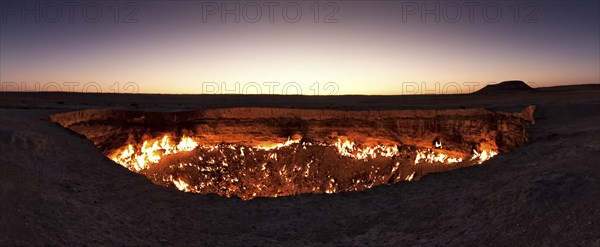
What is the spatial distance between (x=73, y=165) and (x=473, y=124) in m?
13.4

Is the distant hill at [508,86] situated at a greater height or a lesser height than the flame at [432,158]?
greater

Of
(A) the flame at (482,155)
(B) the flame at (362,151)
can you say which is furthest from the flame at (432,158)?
(B) the flame at (362,151)

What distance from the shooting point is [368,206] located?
9.71 m

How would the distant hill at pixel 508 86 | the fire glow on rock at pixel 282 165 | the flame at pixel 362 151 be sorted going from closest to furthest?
the fire glow on rock at pixel 282 165 < the flame at pixel 362 151 < the distant hill at pixel 508 86

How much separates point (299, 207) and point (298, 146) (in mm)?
8980

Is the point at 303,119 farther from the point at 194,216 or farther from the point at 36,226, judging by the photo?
the point at 36,226

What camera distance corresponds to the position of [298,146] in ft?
61.1

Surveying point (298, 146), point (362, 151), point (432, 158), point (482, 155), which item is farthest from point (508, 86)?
point (298, 146)

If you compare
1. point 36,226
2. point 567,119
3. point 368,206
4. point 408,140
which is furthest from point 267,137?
point 36,226

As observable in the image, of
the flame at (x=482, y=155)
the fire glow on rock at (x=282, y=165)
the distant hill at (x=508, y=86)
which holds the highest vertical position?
the distant hill at (x=508, y=86)

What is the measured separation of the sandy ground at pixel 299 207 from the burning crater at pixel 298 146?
5.13 m

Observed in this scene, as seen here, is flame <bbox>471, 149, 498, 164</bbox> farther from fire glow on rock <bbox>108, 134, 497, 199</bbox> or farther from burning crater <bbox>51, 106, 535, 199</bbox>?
fire glow on rock <bbox>108, 134, 497, 199</bbox>

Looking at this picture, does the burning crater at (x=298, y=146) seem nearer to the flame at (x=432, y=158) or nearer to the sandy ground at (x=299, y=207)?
the flame at (x=432, y=158)

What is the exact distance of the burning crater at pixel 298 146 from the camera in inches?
655
